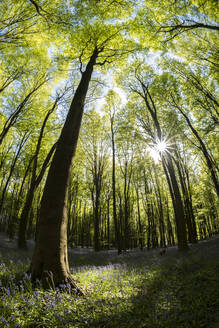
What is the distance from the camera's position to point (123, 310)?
9.80ft

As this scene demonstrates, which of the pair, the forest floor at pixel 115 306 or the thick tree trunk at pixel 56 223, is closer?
the forest floor at pixel 115 306

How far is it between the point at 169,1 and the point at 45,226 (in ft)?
35.6

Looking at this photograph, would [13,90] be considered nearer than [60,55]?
No

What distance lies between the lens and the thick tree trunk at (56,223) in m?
3.66

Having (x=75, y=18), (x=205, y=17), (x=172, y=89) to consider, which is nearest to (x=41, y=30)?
(x=75, y=18)

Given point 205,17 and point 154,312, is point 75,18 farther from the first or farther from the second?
point 154,312

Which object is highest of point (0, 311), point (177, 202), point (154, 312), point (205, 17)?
point (205, 17)

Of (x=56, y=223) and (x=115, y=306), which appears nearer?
(x=115, y=306)

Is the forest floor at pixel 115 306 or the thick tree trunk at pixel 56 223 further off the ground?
the thick tree trunk at pixel 56 223

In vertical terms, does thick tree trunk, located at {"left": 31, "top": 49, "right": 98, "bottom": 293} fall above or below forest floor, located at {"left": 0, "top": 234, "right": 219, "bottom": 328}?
above

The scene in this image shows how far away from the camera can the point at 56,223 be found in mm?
3973

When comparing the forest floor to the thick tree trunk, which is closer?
the forest floor

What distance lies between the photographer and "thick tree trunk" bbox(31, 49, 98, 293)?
3.66m

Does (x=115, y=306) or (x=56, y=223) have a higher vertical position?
(x=56, y=223)
